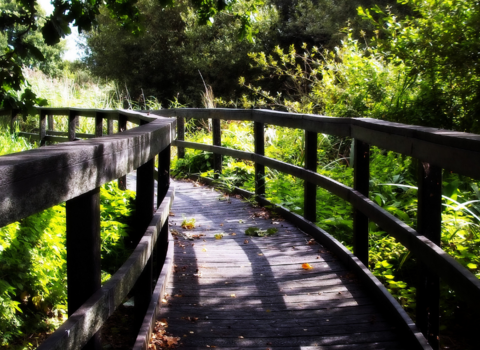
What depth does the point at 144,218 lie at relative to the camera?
316 cm

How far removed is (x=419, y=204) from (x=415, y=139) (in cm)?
33

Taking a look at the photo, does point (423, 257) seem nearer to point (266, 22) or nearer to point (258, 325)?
point (258, 325)

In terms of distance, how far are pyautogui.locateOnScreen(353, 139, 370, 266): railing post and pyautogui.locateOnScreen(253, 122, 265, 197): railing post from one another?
2.49 metres

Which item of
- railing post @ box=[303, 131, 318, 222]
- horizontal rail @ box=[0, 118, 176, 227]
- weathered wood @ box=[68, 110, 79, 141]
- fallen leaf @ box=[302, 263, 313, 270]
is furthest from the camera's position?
weathered wood @ box=[68, 110, 79, 141]

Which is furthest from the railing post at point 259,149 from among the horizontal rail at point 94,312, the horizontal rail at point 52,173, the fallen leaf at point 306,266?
the horizontal rail at point 52,173

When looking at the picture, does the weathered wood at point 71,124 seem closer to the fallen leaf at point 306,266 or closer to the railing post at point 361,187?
the fallen leaf at point 306,266

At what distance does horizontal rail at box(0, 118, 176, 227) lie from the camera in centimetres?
112

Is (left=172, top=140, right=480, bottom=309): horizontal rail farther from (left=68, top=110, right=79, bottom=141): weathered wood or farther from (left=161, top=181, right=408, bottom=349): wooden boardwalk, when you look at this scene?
(left=68, top=110, right=79, bottom=141): weathered wood

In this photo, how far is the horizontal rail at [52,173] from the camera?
112 centimetres

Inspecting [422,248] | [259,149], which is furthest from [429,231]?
[259,149]

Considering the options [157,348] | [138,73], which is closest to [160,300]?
[157,348]

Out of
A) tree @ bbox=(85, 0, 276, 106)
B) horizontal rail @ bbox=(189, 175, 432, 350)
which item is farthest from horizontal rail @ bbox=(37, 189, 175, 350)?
tree @ bbox=(85, 0, 276, 106)

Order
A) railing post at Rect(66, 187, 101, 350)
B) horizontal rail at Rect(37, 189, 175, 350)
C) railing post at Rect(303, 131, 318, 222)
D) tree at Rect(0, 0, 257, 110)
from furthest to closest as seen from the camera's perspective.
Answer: railing post at Rect(303, 131, 318, 222)
tree at Rect(0, 0, 257, 110)
railing post at Rect(66, 187, 101, 350)
horizontal rail at Rect(37, 189, 175, 350)

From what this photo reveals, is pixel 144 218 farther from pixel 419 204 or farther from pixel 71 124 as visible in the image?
pixel 71 124
